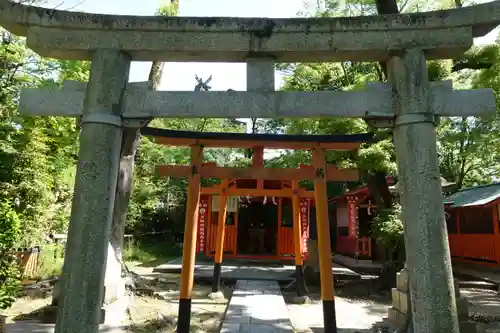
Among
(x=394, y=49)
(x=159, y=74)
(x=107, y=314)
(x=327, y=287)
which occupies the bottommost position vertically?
(x=107, y=314)

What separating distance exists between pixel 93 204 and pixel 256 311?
209 inches

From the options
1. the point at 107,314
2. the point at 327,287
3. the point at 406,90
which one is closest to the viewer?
the point at 406,90

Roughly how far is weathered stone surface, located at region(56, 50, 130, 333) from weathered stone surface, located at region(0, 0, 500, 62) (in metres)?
0.29

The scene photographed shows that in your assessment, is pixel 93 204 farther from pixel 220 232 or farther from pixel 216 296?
pixel 216 296

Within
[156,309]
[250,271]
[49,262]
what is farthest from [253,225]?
[156,309]

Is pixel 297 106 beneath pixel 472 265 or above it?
above

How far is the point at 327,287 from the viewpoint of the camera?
649 cm

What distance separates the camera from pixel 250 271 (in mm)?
13836

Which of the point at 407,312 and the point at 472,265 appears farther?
the point at 472,265

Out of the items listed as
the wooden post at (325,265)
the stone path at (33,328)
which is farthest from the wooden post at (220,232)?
the wooden post at (325,265)

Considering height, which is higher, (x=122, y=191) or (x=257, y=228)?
(x=122, y=191)

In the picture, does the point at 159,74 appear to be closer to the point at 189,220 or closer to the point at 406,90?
the point at 189,220

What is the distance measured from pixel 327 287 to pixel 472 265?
13940 mm

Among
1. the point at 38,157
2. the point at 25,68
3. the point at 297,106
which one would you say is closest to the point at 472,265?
the point at 297,106
